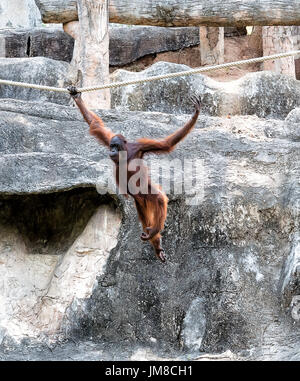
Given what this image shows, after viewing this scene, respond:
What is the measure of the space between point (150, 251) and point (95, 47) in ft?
10.6

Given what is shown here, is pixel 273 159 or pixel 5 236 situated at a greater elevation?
pixel 273 159

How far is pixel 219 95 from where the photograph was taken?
1038 centimetres

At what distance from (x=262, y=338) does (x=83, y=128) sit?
2776 mm

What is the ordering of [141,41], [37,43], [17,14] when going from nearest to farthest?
[37,43], [141,41], [17,14]

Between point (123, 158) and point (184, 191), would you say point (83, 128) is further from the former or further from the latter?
point (123, 158)

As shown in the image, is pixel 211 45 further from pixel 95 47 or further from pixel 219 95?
pixel 95 47

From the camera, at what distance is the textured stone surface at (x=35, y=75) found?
10.6 metres

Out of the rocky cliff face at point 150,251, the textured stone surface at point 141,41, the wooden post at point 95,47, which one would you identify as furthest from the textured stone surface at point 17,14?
the rocky cliff face at point 150,251

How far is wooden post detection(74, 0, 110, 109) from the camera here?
9227 millimetres

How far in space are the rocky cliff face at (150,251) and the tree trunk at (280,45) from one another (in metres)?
4.43

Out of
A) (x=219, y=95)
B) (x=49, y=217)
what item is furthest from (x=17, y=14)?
(x=49, y=217)

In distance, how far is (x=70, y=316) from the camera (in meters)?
6.93

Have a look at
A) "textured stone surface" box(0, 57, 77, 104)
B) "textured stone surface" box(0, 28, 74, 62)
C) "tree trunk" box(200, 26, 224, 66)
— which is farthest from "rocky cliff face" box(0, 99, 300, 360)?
"textured stone surface" box(0, 28, 74, 62)
